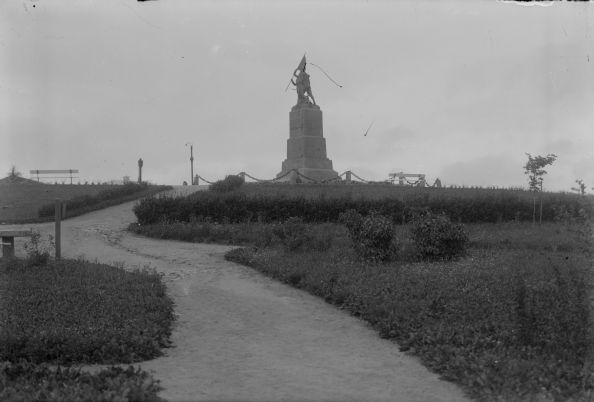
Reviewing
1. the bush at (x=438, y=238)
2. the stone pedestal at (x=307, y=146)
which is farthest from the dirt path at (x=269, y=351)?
the stone pedestal at (x=307, y=146)

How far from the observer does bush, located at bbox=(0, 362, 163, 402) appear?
5.73 metres

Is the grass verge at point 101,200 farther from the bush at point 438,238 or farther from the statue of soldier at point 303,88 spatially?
the bush at point 438,238

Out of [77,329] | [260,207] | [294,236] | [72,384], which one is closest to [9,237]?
[294,236]

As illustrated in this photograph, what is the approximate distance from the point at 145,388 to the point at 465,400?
10.1ft

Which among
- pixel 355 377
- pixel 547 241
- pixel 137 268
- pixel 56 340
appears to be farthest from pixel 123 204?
pixel 355 377

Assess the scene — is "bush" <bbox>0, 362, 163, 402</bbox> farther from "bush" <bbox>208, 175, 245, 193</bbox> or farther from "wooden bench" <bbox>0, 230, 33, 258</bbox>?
"bush" <bbox>208, 175, 245, 193</bbox>

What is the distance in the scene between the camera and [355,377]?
7004 mm

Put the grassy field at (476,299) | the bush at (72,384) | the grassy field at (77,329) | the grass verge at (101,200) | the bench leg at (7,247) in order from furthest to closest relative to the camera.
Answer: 1. the grass verge at (101,200)
2. the bench leg at (7,247)
3. the grassy field at (476,299)
4. the grassy field at (77,329)
5. the bush at (72,384)

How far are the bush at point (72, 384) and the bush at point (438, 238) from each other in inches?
322

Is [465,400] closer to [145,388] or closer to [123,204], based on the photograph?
[145,388]

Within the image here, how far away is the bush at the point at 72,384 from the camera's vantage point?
5727 mm

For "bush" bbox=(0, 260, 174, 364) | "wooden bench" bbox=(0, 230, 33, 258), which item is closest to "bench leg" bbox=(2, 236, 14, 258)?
"wooden bench" bbox=(0, 230, 33, 258)

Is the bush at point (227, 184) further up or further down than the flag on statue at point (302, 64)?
further down

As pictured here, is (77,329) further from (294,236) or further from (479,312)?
(294,236)
